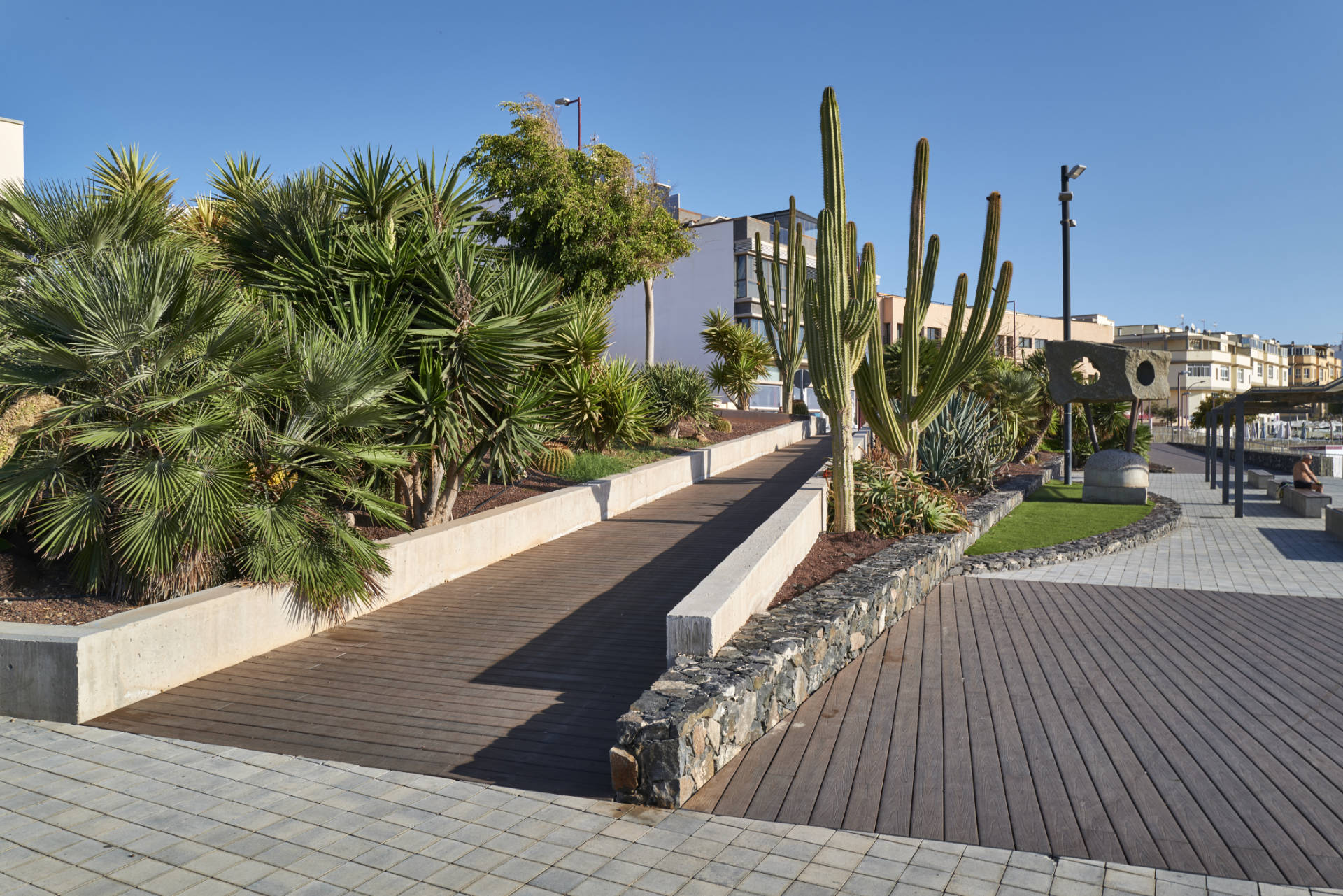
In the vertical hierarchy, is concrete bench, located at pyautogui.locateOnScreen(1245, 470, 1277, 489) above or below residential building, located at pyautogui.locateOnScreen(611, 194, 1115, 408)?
below

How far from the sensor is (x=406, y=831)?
162 inches

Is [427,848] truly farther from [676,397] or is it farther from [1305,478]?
[1305,478]

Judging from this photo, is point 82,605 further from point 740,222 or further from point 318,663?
point 740,222

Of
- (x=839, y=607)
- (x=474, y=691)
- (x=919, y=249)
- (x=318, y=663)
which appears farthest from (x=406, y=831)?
(x=919, y=249)

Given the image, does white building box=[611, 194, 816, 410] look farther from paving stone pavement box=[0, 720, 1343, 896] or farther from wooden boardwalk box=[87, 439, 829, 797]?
paving stone pavement box=[0, 720, 1343, 896]

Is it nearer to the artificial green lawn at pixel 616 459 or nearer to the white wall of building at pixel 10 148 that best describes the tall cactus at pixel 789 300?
the artificial green lawn at pixel 616 459

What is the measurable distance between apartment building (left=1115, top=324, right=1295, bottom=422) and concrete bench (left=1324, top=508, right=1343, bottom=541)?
9276cm

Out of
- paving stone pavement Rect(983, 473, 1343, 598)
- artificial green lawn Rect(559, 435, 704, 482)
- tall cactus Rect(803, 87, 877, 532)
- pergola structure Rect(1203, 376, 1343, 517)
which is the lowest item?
paving stone pavement Rect(983, 473, 1343, 598)

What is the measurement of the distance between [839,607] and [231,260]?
705cm

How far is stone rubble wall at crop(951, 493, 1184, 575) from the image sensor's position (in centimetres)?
1099

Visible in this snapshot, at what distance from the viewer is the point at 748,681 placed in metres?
5.24

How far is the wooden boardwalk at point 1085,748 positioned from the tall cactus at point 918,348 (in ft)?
17.0

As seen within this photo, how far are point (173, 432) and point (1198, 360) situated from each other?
4858 inches

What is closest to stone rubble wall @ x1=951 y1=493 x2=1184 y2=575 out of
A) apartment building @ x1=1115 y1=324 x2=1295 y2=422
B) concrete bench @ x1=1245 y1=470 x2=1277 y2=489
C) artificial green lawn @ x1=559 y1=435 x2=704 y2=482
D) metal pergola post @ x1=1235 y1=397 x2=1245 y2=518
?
metal pergola post @ x1=1235 y1=397 x2=1245 y2=518
